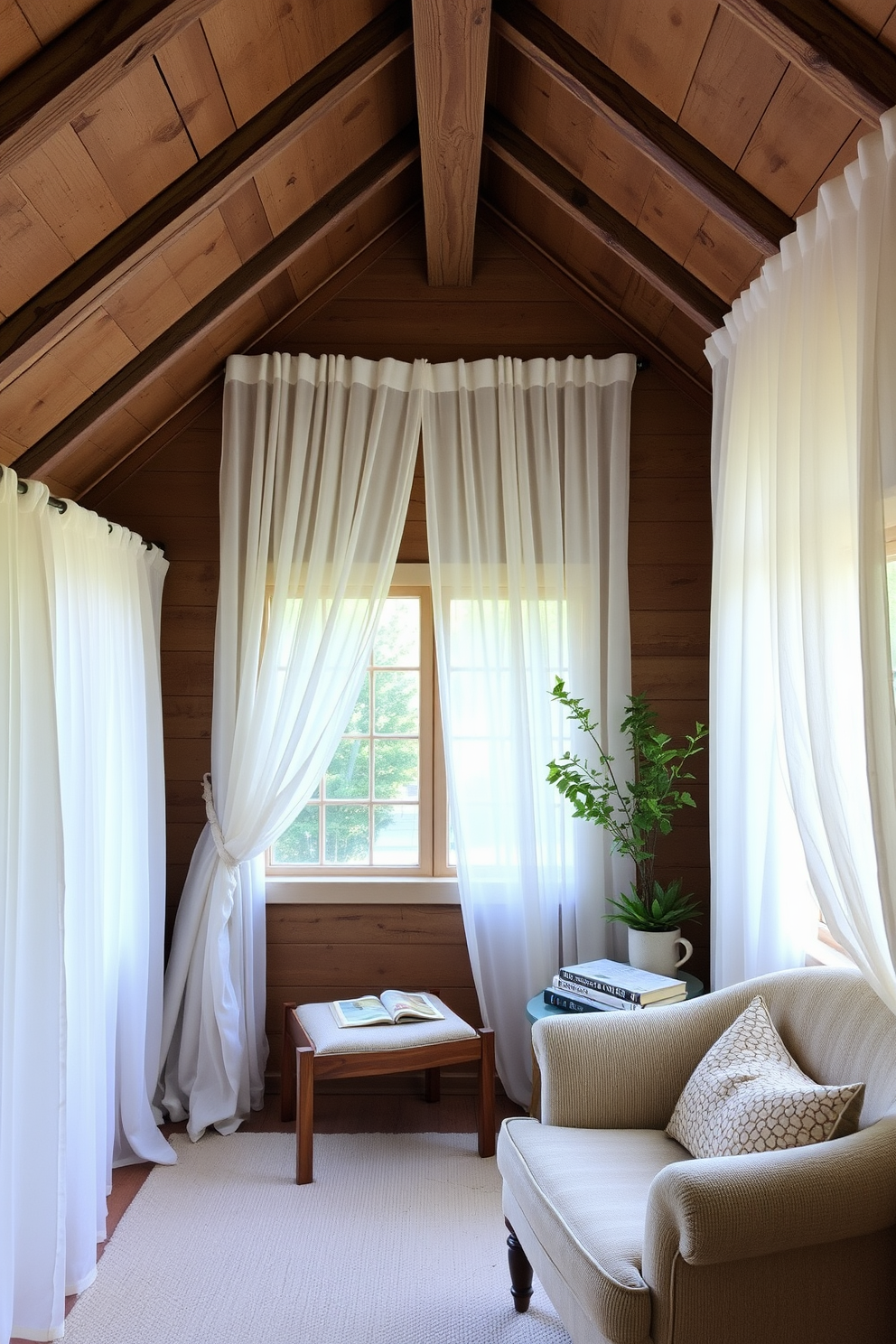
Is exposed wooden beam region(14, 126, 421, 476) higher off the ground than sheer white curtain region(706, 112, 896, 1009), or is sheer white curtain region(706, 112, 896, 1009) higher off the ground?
exposed wooden beam region(14, 126, 421, 476)

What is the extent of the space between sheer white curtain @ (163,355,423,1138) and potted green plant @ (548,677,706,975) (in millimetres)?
824

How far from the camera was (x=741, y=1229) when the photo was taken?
1.73m

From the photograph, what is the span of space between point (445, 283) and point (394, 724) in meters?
1.64

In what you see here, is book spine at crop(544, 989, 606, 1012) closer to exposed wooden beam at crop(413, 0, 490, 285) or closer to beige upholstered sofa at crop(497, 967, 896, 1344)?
beige upholstered sofa at crop(497, 967, 896, 1344)

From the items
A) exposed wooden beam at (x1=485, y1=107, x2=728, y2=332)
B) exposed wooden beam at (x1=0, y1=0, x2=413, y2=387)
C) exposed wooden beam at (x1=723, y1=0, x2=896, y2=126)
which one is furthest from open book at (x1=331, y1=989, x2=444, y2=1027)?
exposed wooden beam at (x1=723, y1=0, x2=896, y2=126)

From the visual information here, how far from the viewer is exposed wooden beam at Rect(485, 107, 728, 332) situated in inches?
117

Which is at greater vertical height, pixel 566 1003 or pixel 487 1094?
pixel 566 1003

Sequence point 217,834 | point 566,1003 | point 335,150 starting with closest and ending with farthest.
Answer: point 335,150
point 566,1003
point 217,834

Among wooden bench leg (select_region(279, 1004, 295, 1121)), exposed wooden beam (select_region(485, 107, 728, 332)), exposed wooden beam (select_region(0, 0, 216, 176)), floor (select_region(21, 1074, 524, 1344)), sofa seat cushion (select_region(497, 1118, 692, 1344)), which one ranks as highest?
exposed wooden beam (select_region(485, 107, 728, 332))

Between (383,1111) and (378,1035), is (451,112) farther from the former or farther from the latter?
(383,1111)

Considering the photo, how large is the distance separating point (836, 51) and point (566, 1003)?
2426mm

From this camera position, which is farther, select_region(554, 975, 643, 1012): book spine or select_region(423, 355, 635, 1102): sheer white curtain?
select_region(423, 355, 635, 1102): sheer white curtain

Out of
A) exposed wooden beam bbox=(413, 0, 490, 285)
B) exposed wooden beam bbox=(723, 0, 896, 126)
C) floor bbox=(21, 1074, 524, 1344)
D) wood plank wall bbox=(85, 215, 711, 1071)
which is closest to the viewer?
exposed wooden beam bbox=(723, 0, 896, 126)

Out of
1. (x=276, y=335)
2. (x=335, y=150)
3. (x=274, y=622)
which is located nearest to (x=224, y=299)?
(x=335, y=150)
